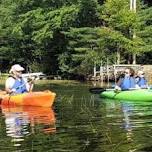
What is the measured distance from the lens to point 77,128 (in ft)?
46.7

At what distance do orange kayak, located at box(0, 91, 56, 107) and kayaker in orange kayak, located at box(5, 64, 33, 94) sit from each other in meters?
0.29

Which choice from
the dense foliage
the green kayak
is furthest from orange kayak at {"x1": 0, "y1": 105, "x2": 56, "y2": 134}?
the dense foliage

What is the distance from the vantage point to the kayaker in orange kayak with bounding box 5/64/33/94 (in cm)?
2155

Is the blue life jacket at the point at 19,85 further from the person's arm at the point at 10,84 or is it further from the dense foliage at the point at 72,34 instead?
the dense foliage at the point at 72,34

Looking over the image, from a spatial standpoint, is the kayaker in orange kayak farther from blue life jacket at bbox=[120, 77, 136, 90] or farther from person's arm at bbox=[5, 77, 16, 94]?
blue life jacket at bbox=[120, 77, 136, 90]

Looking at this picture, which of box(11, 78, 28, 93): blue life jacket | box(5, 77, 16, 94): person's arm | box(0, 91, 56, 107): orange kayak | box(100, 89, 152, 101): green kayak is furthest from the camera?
box(100, 89, 152, 101): green kayak

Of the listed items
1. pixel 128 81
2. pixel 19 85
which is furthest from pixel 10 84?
pixel 128 81

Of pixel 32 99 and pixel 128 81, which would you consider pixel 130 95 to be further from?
pixel 32 99

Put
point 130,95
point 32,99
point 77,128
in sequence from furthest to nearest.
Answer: point 130,95
point 32,99
point 77,128

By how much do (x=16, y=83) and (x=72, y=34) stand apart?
83.0 feet

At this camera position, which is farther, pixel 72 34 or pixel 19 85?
pixel 72 34

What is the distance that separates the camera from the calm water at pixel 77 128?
1143 cm

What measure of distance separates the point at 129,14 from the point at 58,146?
30705mm

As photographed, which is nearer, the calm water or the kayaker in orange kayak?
the calm water
